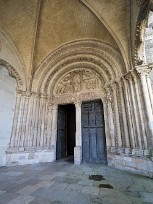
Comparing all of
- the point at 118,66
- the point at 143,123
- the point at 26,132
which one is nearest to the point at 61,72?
the point at 118,66

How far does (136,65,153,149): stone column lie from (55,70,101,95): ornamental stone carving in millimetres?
2448

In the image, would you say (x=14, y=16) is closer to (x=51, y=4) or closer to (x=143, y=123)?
(x=51, y=4)

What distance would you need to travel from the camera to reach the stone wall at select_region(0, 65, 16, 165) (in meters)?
5.45

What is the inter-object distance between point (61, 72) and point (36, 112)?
281cm

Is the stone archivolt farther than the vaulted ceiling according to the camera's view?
No

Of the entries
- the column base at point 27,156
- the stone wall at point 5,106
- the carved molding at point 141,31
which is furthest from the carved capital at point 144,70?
the stone wall at point 5,106

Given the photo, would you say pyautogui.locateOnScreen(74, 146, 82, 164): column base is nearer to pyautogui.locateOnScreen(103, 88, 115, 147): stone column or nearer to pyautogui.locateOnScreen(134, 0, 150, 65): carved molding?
pyautogui.locateOnScreen(103, 88, 115, 147): stone column

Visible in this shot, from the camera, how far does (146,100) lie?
14.0ft

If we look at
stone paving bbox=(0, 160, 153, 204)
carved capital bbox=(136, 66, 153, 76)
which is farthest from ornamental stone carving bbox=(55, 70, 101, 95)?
stone paving bbox=(0, 160, 153, 204)

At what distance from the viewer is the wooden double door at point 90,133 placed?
241 inches

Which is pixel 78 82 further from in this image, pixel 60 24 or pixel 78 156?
pixel 78 156

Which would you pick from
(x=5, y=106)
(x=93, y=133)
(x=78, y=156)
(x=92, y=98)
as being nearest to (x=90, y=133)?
(x=93, y=133)

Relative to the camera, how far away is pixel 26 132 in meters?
6.09

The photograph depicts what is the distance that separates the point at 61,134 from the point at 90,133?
197 cm
